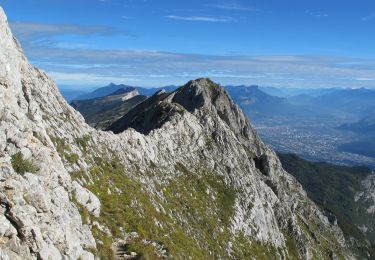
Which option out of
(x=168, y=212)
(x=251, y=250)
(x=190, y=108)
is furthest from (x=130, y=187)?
(x=190, y=108)

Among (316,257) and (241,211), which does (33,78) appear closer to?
(241,211)

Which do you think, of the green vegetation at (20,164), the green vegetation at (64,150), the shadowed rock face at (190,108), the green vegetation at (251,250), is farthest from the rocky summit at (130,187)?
the shadowed rock face at (190,108)

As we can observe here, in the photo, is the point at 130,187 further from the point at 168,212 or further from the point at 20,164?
the point at 20,164

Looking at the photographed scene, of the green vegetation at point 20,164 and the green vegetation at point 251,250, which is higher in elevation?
the green vegetation at point 20,164

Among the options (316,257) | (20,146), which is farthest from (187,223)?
(316,257)

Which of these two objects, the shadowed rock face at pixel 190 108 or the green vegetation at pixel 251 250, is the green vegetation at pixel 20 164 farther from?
the shadowed rock face at pixel 190 108

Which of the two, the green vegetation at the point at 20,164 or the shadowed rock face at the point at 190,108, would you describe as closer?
the green vegetation at the point at 20,164

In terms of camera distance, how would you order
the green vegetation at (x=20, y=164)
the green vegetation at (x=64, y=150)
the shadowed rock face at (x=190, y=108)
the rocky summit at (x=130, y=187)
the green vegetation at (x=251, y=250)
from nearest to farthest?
1. the green vegetation at (x=20, y=164)
2. the rocky summit at (x=130, y=187)
3. the green vegetation at (x=64, y=150)
4. the green vegetation at (x=251, y=250)
5. the shadowed rock face at (x=190, y=108)

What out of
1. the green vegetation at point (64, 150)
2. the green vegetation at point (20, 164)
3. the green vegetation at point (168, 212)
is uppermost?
the green vegetation at point (20, 164)
